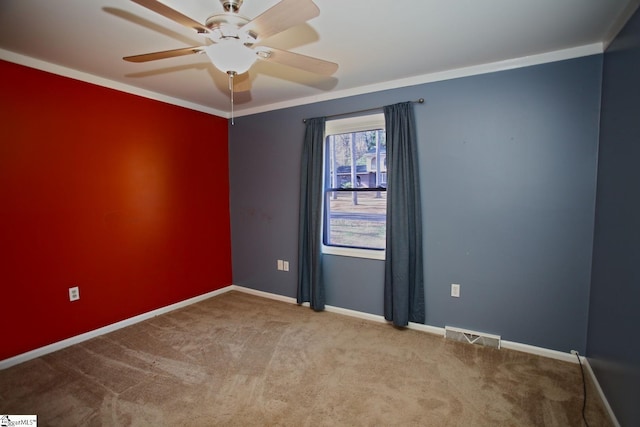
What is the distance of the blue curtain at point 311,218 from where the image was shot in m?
3.31

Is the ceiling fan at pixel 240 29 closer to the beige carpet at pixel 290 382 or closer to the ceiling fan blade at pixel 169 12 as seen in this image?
the ceiling fan blade at pixel 169 12

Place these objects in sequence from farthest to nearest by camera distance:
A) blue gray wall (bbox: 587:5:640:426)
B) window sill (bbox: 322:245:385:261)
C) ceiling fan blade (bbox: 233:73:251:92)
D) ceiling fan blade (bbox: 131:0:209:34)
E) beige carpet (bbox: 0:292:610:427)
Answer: window sill (bbox: 322:245:385:261), ceiling fan blade (bbox: 233:73:251:92), beige carpet (bbox: 0:292:610:427), blue gray wall (bbox: 587:5:640:426), ceiling fan blade (bbox: 131:0:209:34)

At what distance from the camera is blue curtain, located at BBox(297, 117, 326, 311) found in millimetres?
3307

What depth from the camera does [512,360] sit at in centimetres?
238

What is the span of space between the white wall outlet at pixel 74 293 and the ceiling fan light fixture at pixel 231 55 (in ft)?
8.06

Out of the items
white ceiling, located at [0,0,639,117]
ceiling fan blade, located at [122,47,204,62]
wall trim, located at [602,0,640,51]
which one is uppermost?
white ceiling, located at [0,0,639,117]

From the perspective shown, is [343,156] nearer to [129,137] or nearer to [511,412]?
[129,137]

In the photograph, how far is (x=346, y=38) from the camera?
2.08 meters

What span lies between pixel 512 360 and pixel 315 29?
2.87m

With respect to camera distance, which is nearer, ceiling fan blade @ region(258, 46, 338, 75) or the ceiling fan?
the ceiling fan

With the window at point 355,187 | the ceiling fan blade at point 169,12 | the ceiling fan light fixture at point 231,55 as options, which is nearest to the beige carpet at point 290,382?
the window at point 355,187

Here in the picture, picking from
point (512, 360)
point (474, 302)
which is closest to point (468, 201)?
point (474, 302)

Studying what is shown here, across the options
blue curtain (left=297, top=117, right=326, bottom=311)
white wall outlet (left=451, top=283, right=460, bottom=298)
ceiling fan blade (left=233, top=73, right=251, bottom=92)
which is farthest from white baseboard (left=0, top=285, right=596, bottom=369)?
ceiling fan blade (left=233, top=73, right=251, bottom=92)

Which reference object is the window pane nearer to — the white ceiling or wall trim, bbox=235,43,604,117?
wall trim, bbox=235,43,604,117
